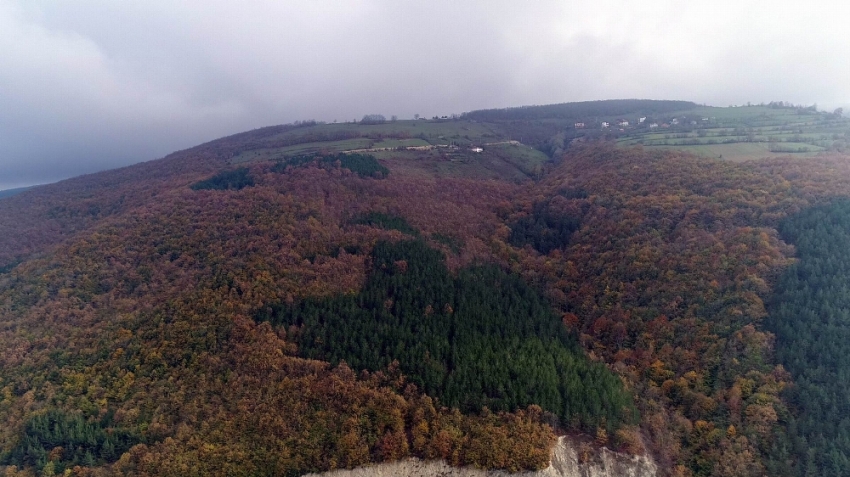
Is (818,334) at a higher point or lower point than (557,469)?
higher

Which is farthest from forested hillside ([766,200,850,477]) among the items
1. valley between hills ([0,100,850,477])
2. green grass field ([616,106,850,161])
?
green grass field ([616,106,850,161])

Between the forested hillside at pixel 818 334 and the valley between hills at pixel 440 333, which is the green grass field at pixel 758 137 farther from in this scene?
the forested hillside at pixel 818 334

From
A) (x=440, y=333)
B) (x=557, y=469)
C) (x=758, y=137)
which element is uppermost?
(x=758, y=137)

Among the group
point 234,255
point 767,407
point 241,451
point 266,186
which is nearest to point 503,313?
point 767,407

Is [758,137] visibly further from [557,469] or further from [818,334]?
[557,469]

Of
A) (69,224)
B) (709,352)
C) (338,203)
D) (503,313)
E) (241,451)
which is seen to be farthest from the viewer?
(69,224)

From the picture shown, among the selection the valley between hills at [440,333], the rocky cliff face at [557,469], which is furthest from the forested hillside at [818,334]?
the rocky cliff face at [557,469]

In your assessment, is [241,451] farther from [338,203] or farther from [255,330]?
[338,203]

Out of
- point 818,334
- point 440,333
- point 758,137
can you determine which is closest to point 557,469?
point 440,333
